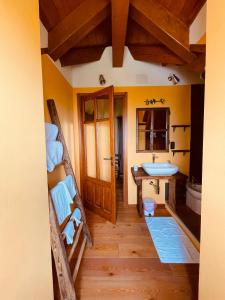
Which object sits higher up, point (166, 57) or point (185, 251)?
point (166, 57)

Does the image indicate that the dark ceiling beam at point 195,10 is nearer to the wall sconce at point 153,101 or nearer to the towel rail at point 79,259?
the wall sconce at point 153,101

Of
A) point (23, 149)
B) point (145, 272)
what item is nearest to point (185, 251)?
point (145, 272)

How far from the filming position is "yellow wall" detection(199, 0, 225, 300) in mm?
874

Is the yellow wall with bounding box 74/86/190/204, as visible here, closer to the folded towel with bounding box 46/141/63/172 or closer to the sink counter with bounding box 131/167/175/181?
the sink counter with bounding box 131/167/175/181

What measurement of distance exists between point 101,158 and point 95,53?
177 cm

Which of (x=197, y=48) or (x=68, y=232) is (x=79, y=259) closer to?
(x=68, y=232)

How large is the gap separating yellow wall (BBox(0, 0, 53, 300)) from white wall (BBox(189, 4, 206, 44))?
5.44 feet

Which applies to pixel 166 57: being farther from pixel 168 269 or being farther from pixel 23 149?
pixel 168 269

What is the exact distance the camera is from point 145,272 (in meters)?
1.83

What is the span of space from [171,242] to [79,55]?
3.03 m

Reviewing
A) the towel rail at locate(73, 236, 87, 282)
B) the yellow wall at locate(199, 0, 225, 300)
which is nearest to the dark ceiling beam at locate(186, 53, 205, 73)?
the yellow wall at locate(199, 0, 225, 300)

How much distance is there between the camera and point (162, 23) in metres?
1.90

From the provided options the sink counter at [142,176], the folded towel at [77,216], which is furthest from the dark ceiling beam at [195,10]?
the folded towel at [77,216]

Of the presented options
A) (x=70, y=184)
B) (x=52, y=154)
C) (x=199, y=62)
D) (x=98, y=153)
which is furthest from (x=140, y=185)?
(x=199, y=62)
